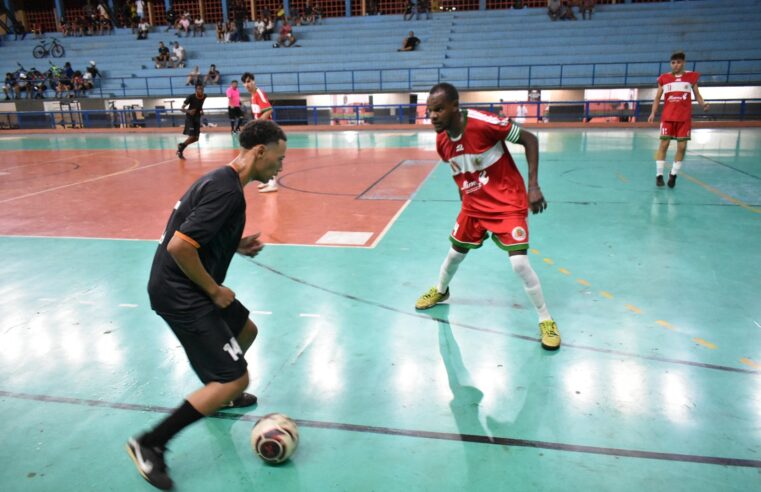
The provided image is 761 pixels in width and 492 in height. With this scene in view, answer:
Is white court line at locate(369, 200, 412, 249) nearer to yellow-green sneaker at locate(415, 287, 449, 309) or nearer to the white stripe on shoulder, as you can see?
yellow-green sneaker at locate(415, 287, 449, 309)

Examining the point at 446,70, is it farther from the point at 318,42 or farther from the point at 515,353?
the point at 515,353

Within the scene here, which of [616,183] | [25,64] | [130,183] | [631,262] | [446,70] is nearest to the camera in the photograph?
[631,262]

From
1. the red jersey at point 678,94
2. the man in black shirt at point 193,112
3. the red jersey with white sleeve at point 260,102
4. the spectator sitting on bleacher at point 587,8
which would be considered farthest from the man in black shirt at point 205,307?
the spectator sitting on bleacher at point 587,8

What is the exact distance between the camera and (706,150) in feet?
45.8

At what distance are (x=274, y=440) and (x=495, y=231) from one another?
2148mm

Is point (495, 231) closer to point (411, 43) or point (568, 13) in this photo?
point (411, 43)

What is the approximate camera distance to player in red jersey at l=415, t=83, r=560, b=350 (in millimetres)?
3727

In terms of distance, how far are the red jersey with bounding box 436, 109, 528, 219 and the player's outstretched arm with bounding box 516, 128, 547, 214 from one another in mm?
69

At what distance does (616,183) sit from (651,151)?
509 cm

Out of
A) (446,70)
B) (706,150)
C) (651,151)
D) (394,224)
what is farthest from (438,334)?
(446,70)

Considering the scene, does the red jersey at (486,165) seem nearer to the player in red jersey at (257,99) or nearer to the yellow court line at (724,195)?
the yellow court line at (724,195)

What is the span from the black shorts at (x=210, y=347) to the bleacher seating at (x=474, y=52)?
23.6 m

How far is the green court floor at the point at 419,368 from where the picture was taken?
2697 mm

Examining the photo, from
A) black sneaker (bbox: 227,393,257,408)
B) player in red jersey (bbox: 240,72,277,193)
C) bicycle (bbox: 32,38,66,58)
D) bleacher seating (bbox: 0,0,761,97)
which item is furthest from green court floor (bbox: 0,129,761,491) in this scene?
bicycle (bbox: 32,38,66,58)
